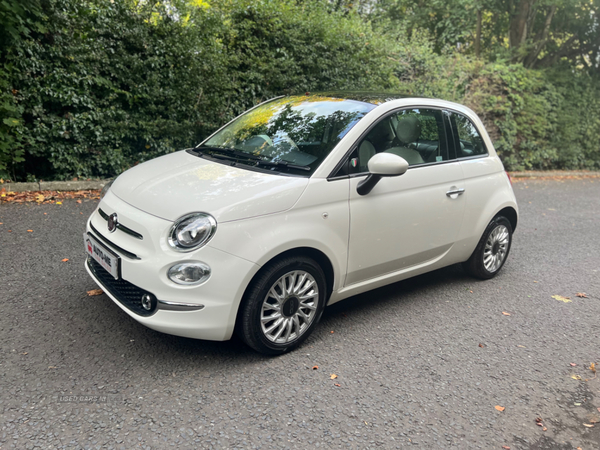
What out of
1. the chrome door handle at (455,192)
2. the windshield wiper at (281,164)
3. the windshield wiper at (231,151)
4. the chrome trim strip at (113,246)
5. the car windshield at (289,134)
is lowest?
the chrome trim strip at (113,246)

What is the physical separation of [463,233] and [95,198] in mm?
5114

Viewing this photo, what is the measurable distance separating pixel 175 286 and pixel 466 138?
119 inches

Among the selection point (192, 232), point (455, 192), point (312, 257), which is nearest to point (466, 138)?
point (455, 192)

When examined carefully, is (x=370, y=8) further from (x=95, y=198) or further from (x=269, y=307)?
(x=269, y=307)

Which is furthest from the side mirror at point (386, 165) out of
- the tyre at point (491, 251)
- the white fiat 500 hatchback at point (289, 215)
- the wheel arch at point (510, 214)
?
the wheel arch at point (510, 214)

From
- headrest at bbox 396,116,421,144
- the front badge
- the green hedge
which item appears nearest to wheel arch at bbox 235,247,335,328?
the front badge

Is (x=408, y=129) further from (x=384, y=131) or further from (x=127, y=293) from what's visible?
(x=127, y=293)

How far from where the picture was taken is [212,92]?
26.1 ft

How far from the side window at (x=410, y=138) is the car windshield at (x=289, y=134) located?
196 millimetres

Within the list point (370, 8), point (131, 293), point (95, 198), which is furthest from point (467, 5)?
point (131, 293)

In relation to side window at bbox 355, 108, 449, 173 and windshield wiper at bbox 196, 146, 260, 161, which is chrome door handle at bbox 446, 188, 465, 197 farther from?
windshield wiper at bbox 196, 146, 260, 161

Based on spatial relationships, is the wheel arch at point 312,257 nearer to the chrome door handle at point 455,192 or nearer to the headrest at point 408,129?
the headrest at point 408,129

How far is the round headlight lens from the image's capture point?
2.85 meters

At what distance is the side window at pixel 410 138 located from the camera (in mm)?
3660
